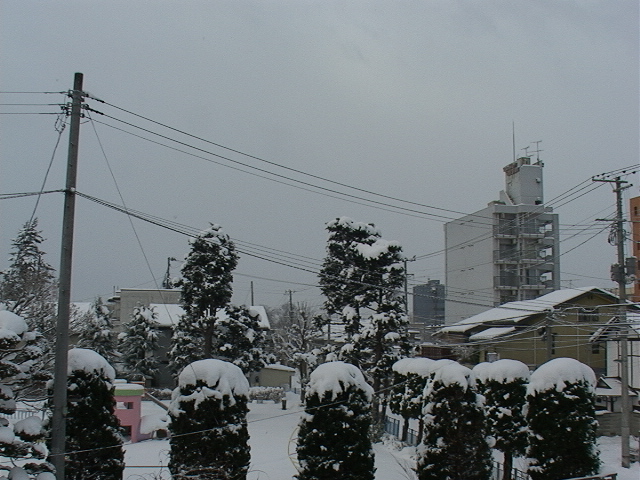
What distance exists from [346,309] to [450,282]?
2842 centimetres

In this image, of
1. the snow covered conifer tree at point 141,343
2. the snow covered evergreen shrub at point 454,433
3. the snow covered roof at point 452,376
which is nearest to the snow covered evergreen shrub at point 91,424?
the snow covered evergreen shrub at point 454,433

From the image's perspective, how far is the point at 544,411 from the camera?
47.4 ft

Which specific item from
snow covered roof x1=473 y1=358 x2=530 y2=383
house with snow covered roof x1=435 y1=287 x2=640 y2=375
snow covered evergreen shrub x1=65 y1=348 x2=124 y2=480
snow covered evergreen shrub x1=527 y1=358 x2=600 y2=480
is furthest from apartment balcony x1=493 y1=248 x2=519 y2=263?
snow covered evergreen shrub x1=65 y1=348 x2=124 y2=480

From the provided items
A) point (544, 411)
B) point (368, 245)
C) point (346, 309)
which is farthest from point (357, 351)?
point (544, 411)

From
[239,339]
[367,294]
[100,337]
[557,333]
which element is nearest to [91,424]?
[367,294]

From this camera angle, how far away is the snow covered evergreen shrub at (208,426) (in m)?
12.1

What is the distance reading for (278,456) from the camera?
21.0 m

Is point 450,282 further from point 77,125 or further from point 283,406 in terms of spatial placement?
point 77,125

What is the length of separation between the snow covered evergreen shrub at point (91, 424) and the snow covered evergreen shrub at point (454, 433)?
7.48 m

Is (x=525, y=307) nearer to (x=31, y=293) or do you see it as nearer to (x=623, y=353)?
(x=623, y=353)

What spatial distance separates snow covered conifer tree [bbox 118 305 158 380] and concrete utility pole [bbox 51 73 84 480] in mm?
31229

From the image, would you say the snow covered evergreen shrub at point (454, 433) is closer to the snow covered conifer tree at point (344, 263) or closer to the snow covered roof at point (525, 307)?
the snow covered conifer tree at point (344, 263)

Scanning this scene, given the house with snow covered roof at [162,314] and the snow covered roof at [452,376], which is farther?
the house with snow covered roof at [162,314]

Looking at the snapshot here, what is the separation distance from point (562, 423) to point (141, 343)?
31.0 meters
